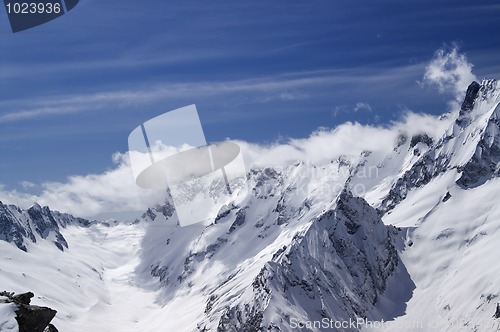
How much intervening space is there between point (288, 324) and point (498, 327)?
264 feet

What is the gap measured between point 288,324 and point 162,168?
15349 cm

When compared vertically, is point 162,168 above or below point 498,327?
above

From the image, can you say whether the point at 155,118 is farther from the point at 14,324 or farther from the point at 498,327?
the point at 498,327

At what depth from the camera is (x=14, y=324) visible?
103ft

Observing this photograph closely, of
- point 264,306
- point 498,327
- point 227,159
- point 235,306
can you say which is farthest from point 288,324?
point 227,159

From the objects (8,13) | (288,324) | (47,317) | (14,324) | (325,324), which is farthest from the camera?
(325,324)

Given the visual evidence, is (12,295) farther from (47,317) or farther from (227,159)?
(227,159)

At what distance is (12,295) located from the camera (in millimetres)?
36219

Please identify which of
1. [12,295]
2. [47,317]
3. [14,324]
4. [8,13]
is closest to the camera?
[8,13]

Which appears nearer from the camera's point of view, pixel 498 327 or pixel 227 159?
pixel 227 159

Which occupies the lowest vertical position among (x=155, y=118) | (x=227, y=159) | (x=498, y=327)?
(x=498, y=327)

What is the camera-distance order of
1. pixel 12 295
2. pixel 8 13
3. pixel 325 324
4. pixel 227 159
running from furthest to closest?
1. pixel 325 324
2. pixel 227 159
3. pixel 12 295
4. pixel 8 13

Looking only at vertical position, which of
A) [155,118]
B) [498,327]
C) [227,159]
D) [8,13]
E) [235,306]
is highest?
[8,13]

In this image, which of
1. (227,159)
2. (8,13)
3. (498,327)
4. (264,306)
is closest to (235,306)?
(264,306)
